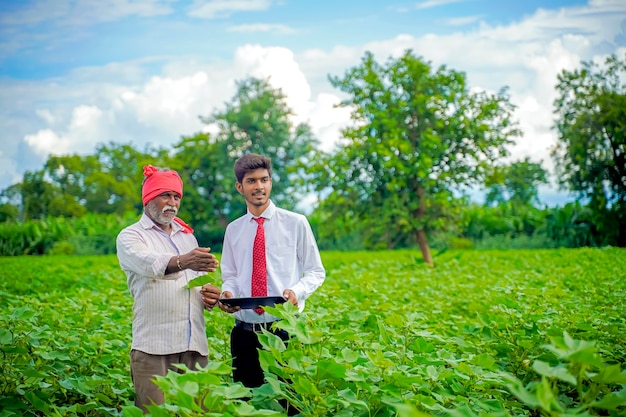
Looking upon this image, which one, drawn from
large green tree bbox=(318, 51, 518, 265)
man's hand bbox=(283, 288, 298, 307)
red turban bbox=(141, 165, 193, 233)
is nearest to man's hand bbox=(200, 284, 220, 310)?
man's hand bbox=(283, 288, 298, 307)

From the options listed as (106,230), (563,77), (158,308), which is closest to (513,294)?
(158,308)

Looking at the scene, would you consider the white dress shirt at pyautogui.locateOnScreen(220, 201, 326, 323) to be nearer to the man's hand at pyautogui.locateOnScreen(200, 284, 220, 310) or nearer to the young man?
the young man

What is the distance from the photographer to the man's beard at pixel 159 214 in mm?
3673

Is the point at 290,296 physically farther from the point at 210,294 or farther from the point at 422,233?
the point at 422,233

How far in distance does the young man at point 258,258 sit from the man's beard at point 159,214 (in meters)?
0.44

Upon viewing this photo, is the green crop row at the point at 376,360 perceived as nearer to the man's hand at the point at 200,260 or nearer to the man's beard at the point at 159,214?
the man's hand at the point at 200,260

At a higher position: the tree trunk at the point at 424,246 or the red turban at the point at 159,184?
the red turban at the point at 159,184

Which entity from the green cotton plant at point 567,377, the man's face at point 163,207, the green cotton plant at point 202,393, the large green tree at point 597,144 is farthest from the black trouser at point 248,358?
the large green tree at point 597,144

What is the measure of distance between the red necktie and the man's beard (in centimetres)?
50

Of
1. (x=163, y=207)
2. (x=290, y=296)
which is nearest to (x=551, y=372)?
(x=290, y=296)

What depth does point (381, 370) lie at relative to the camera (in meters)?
2.94

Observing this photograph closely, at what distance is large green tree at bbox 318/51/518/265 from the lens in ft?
48.3

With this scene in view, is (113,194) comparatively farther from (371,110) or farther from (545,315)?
(545,315)

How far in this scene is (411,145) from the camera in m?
15.0
